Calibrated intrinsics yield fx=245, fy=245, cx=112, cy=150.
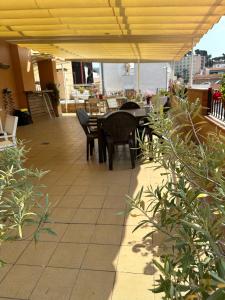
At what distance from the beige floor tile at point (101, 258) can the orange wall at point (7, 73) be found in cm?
736

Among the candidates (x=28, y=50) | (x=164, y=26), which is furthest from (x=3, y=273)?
(x=28, y=50)

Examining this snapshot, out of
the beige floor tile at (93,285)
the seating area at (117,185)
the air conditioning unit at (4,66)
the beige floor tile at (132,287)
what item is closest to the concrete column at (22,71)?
the seating area at (117,185)

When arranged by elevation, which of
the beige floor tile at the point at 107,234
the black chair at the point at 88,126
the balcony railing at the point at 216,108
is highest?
the balcony railing at the point at 216,108

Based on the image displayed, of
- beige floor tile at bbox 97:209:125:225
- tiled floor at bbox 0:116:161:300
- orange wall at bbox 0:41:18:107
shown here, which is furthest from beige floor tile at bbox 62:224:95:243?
orange wall at bbox 0:41:18:107

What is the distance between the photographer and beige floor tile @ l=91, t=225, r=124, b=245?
2.31 metres

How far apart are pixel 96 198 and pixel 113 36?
15.2 ft

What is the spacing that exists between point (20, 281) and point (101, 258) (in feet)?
2.13

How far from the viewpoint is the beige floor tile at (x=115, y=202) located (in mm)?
2949

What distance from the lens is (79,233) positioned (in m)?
2.46

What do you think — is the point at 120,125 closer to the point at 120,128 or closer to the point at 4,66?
the point at 120,128

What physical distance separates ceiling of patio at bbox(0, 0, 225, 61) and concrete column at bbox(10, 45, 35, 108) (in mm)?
2035

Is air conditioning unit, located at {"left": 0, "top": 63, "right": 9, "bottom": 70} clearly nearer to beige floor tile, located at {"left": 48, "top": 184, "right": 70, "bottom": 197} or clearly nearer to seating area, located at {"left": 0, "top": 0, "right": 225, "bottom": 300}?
seating area, located at {"left": 0, "top": 0, "right": 225, "bottom": 300}

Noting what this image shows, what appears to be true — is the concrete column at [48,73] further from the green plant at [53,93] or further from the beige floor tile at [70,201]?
the beige floor tile at [70,201]

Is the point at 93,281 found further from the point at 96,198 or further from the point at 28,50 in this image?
the point at 28,50
